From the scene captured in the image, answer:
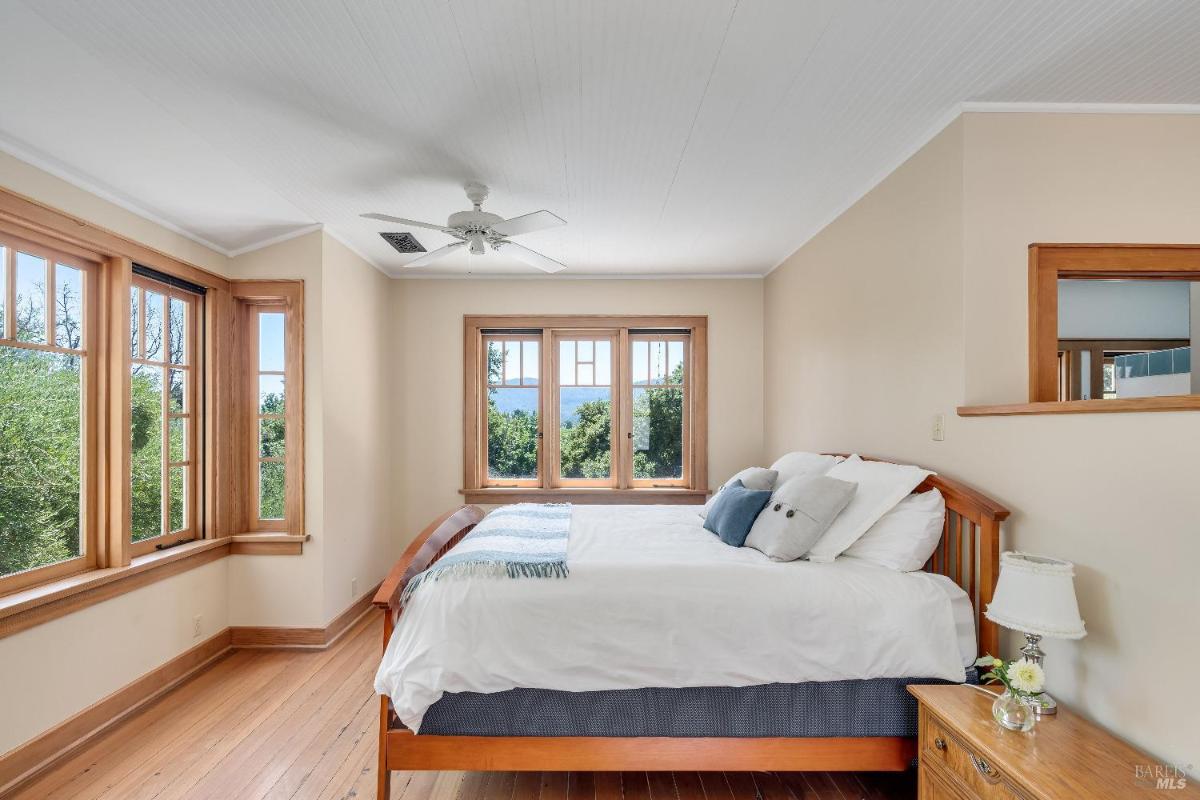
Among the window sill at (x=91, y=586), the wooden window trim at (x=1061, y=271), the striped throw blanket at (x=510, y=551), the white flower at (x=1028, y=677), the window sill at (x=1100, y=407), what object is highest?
the wooden window trim at (x=1061, y=271)

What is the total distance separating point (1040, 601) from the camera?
5.20 feet

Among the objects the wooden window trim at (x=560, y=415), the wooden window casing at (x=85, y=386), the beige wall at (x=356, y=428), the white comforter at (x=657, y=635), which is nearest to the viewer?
the white comforter at (x=657, y=635)

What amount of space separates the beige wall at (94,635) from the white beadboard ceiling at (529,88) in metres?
0.11

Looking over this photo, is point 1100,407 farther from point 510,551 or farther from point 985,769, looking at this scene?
point 510,551

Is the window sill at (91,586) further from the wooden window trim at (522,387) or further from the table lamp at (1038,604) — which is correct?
the table lamp at (1038,604)

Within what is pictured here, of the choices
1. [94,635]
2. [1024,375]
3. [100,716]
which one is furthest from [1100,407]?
[100,716]

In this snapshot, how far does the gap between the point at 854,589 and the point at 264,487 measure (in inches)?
134

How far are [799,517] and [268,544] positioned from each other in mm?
3079

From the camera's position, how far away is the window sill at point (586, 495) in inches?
182

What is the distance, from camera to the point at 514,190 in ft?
9.55

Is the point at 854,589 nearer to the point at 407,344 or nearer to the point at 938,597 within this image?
the point at 938,597

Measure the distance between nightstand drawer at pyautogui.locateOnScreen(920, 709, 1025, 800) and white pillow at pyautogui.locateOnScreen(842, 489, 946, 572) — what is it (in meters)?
0.53

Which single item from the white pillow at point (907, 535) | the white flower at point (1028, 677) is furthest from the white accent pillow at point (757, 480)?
the white flower at point (1028, 677)

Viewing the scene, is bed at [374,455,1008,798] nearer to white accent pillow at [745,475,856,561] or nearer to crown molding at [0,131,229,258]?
white accent pillow at [745,475,856,561]
